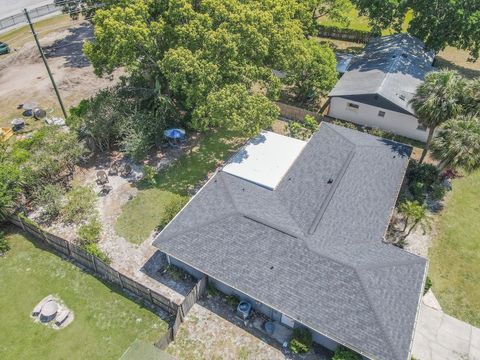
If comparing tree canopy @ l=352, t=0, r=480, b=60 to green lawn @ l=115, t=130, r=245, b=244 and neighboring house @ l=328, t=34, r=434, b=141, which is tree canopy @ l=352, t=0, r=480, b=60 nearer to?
neighboring house @ l=328, t=34, r=434, b=141

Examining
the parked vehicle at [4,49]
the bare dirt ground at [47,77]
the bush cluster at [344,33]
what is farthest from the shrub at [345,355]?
the parked vehicle at [4,49]

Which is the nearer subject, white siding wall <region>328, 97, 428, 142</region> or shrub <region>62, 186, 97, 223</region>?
shrub <region>62, 186, 97, 223</region>

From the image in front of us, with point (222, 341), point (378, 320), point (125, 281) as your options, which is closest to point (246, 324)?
point (222, 341)

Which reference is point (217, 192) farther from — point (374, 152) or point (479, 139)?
point (479, 139)

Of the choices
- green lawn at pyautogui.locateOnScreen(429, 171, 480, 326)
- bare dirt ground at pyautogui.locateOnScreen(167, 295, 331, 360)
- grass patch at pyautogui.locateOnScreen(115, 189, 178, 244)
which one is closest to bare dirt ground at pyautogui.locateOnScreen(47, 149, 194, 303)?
grass patch at pyautogui.locateOnScreen(115, 189, 178, 244)

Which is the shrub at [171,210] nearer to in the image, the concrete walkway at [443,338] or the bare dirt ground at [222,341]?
the bare dirt ground at [222,341]
